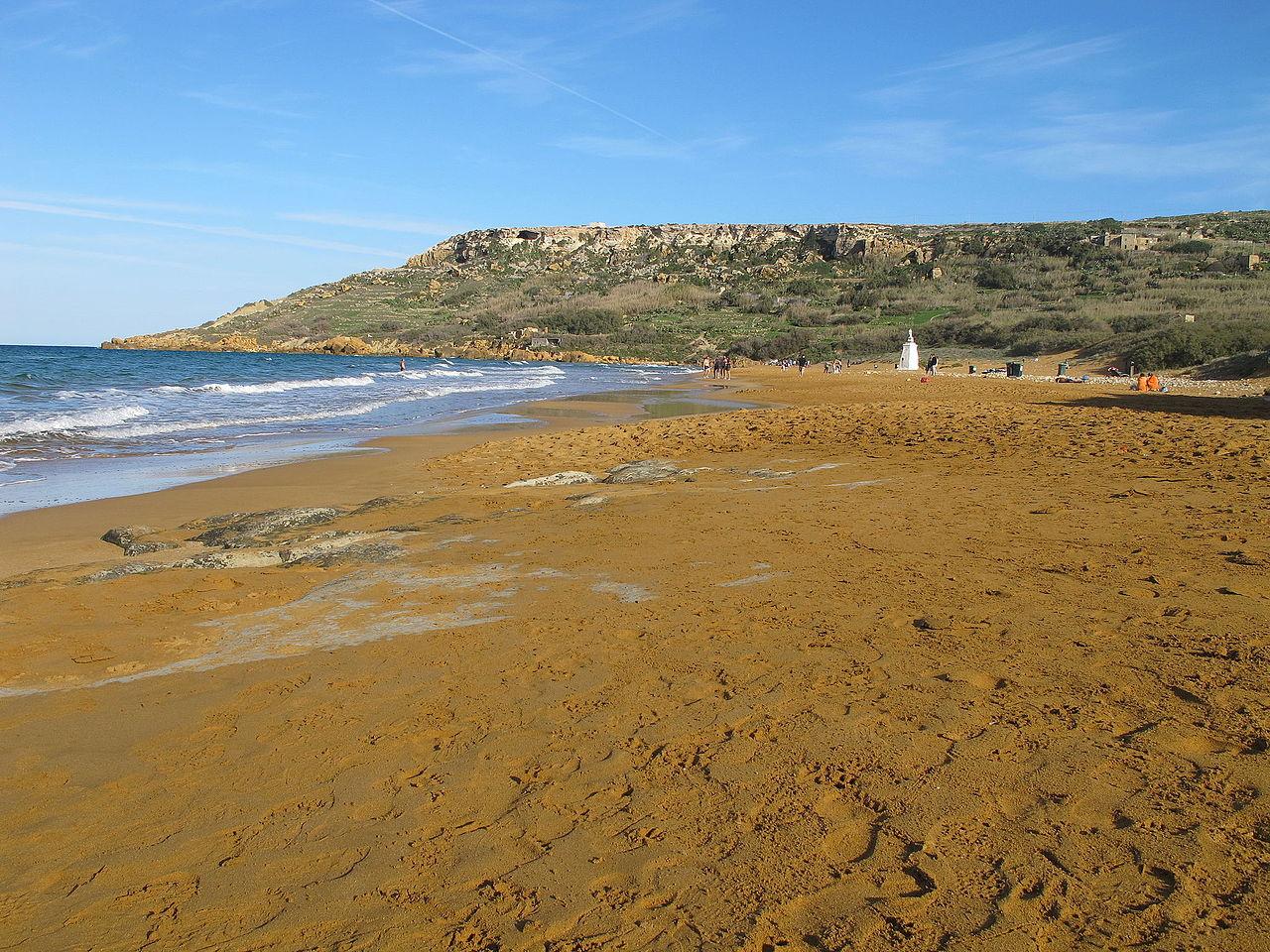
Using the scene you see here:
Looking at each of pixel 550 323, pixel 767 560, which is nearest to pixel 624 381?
pixel 767 560

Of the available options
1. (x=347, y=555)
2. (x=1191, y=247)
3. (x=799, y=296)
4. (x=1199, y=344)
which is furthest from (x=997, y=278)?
(x=347, y=555)

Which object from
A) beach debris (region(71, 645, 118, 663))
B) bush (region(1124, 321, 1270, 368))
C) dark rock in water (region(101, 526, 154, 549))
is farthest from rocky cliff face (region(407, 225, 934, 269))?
beach debris (region(71, 645, 118, 663))

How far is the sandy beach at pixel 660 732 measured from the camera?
7.89ft

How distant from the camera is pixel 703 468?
10.9m

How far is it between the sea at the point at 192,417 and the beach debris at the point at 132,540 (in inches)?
104

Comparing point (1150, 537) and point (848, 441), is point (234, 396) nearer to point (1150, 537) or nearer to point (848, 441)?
point (848, 441)

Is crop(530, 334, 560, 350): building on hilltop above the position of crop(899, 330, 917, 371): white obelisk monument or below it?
above

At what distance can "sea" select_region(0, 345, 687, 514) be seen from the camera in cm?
1239

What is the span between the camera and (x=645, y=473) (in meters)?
→ 10.2

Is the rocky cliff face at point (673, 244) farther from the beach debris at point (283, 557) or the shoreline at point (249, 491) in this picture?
the beach debris at point (283, 557)

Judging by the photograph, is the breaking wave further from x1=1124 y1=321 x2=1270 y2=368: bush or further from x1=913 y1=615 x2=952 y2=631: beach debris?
x1=1124 y1=321 x2=1270 y2=368: bush

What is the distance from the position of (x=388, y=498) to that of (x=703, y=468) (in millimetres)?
4071

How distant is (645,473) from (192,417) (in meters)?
16.2

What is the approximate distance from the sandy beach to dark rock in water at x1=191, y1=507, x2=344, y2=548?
0.14m
